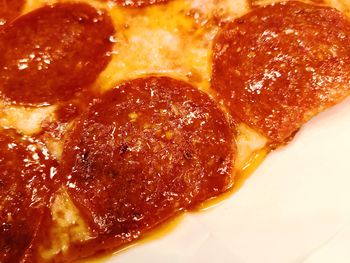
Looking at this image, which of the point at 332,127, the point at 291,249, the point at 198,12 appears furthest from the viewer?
the point at 198,12

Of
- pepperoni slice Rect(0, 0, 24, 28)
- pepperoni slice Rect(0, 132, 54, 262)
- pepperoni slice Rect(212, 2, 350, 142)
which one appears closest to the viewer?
pepperoni slice Rect(0, 132, 54, 262)

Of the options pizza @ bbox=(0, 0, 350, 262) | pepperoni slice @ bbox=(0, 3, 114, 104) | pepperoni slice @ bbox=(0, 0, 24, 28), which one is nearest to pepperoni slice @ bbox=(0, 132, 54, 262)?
pizza @ bbox=(0, 0, 350, 262)

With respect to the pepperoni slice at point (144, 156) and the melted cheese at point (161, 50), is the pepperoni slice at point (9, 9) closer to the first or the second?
the melted cheese at point (161, 50)

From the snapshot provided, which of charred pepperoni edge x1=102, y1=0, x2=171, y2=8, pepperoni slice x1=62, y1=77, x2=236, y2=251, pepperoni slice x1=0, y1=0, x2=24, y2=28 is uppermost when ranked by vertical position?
pepperoni slice x1=0, y1=0, x2=24, y2=28

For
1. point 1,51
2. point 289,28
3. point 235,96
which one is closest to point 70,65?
point 1,51

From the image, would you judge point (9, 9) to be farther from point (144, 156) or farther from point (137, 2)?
point (144, 156)

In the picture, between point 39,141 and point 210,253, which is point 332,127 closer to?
point 210,253

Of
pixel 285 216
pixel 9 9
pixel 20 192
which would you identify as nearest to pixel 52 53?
pixel 9 9

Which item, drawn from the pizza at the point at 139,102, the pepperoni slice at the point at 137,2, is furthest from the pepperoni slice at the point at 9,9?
the pepperoni slice at the point at 137,2

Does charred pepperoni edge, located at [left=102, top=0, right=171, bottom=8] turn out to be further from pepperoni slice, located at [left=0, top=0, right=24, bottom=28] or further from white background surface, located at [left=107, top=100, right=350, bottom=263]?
white background surface, located at [left=107, top=100, right=350, bottom=263]
